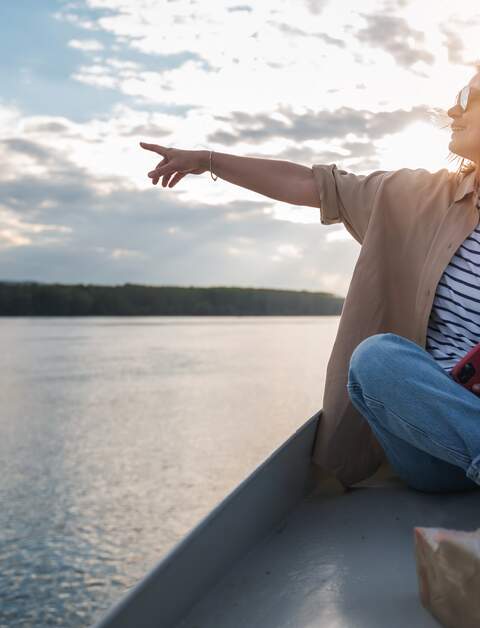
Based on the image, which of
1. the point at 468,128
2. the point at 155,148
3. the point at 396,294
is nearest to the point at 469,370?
the point at 396,294

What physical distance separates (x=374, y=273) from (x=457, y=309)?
0.21m

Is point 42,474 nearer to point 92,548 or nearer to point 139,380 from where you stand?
point 92,548

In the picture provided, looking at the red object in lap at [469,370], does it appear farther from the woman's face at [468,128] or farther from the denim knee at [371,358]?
the woman's face at [468,128]

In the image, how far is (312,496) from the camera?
4.96ft

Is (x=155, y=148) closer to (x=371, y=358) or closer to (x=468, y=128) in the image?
(x=468, y=128)

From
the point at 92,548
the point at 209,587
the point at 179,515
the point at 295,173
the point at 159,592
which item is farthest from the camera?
the point at 179,515

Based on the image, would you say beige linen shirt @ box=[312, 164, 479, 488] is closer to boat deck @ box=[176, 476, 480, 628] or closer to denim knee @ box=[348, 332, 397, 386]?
boat deck @ box=[176, 476, 480, 628]

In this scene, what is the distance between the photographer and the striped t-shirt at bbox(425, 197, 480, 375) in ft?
4.26

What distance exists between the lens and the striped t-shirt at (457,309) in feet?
4.26

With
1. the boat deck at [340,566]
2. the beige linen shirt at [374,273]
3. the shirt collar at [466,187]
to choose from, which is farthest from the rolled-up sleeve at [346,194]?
the boat deck at [340,566]

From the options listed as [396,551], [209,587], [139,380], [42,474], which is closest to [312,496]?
[396,551]

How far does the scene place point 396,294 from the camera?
1489mm

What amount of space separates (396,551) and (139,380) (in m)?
16.7

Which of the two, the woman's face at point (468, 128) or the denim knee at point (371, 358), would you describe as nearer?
the denim knee at point (371, 358)
